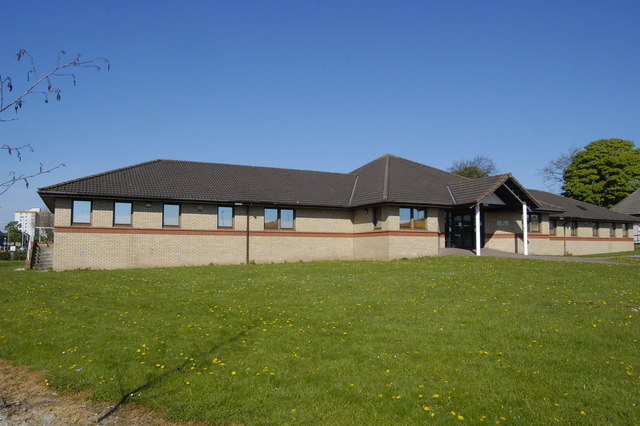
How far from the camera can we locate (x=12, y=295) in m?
14.9

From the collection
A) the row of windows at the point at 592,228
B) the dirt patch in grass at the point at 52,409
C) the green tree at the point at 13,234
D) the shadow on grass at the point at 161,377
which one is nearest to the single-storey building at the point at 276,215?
the row of windows at the point at 592,228

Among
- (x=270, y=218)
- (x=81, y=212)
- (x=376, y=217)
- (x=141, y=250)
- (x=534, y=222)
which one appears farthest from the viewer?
(x=534, y=222)

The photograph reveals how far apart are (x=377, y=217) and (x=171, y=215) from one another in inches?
484

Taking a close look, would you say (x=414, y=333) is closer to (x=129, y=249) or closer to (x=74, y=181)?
(x=129, y=249)

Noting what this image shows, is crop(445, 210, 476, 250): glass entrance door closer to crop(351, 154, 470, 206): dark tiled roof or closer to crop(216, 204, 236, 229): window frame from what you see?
crop(351, 154, 470, 206): dark tiled roof

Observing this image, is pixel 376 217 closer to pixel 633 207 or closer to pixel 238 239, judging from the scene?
pixel 238 239

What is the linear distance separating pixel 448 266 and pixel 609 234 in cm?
2733

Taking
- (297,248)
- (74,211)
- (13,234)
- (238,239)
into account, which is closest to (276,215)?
(297,248)

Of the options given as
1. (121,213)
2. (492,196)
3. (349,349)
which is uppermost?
(492,196)

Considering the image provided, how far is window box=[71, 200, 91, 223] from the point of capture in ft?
82.4

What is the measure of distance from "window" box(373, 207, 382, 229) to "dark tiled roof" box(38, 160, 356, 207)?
2491 millimetres

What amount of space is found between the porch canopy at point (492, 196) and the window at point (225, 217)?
13.8 metres

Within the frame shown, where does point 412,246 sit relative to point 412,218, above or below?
below

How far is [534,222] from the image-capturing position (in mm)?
34188
